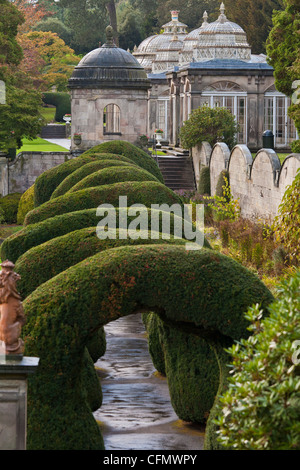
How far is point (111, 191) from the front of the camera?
51.7ft

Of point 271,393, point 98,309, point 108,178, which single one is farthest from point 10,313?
point 108,178

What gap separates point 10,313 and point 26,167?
3206 centimetres

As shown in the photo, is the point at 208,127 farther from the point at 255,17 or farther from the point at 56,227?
the point at 56,227

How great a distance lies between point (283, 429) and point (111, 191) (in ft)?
30.4

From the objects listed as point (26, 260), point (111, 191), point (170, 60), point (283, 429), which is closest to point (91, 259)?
point (26, 260)

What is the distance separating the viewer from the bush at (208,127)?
39.1m

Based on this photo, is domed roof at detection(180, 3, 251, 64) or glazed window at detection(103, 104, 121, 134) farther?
domed roof at detection(180, 3, 251, 64)

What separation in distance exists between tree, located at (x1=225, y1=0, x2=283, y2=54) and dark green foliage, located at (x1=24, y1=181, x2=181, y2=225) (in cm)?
4570

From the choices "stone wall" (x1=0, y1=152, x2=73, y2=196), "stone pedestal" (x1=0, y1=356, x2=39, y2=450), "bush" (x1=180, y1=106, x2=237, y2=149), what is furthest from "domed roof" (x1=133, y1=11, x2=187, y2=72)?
"stone pedestal" (x1=0, y1=356, x2=39, y2=450)

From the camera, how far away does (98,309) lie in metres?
9.54

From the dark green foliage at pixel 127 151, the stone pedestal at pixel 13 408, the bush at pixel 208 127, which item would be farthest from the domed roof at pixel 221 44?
the stone pedestal at pixel 13 408

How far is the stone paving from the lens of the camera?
1173 centimetres

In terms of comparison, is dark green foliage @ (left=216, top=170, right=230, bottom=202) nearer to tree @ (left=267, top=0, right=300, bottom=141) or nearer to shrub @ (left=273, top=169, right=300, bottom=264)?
tree @ (left=267, top=0, right=300, bottom=141)

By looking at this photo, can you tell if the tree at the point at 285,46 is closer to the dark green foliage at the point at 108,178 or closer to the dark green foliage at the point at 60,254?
the dark green foliage at the point at 108,178
